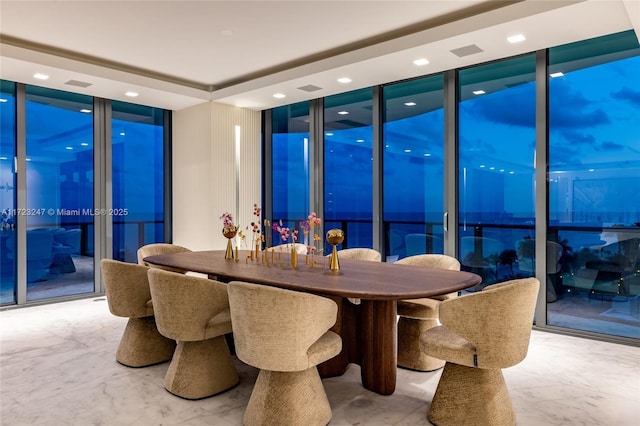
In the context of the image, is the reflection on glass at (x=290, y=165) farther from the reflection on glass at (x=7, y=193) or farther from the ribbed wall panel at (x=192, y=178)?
the reflection on glass at (x=7, y=193)

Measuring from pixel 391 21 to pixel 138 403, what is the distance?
3649 mm

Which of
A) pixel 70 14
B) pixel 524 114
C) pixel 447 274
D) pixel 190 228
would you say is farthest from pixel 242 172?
pixel 447 274

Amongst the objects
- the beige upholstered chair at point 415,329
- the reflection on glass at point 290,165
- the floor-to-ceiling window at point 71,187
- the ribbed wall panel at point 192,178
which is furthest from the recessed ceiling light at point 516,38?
the floor-to-ceiling window at point 71,187

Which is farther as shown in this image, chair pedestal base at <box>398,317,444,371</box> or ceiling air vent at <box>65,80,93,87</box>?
ceiling air vent at <box>65,80,93,87</box>

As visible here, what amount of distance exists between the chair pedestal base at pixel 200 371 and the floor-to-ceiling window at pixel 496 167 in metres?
3.11

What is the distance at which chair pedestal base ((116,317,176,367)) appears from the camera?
3490 mm

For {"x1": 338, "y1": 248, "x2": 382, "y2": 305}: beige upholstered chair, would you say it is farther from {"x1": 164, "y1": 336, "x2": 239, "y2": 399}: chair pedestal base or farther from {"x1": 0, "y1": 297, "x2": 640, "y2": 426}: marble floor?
{"x1": 164, "y1": 336, "x2": 239, "y2": 399}: chair pedestal base

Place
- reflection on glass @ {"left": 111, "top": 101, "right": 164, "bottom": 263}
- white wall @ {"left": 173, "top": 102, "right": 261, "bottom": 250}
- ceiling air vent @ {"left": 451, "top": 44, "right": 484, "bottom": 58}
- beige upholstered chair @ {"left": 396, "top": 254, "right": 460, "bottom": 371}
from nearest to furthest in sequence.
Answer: beige upholstered chair @ {"left": 396, "top": 254, "right": 460, "bottom": 371} → ceiling air vent @ {"left": 451, "top": 44, "right": 484, "bottom": 58} → white wall @ {"left": 173, "top": 102, "right": 261, "bottom": 250} → reflection on glass @ {"left": 111, "top": 101, "right": 164, "bottom": 263}

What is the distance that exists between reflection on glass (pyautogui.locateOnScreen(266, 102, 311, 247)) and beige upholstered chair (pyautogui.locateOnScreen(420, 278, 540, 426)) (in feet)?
13.7

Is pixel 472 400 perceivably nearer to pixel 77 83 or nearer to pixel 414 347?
pixel 414 347

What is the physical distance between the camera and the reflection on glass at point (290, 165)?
6625mm

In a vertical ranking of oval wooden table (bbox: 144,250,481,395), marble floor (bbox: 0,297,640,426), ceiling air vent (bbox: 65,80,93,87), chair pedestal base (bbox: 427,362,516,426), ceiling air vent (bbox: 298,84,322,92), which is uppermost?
ceiling air vent (bbox: 298,84,322,92)

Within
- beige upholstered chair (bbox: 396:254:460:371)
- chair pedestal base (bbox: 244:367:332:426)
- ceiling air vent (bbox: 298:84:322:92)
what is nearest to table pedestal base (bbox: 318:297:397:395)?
beige upholstered chair (bbox: 396:254:460:371)

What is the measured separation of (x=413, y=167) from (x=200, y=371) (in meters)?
3.74
